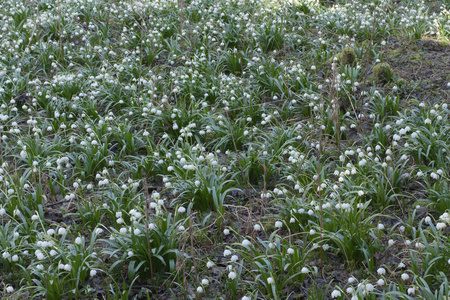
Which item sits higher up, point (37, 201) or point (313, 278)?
point (37, 201)

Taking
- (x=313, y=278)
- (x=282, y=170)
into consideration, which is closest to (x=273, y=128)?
(x=282, y=170)

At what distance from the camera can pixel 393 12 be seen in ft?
27.0

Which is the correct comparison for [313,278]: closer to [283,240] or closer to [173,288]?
[283,240]

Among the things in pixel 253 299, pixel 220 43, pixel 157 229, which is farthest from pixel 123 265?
pixel 220 43

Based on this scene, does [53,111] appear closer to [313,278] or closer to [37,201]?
[37,201]

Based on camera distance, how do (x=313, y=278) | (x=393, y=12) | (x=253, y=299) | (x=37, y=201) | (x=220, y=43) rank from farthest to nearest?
1. (x=393, y=12)
2. (x=220, y=43)
3. (x=37, y=201)
4. (x=313, y=278)
5. (x=253, y=299)

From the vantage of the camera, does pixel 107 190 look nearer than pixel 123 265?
No

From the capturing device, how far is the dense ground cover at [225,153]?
3430 mm

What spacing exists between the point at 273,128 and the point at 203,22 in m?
3.86

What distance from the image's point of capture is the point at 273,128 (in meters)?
5.27

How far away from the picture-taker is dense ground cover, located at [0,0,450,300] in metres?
3.43

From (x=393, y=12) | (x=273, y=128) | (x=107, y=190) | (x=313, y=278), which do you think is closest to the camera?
(x=313, y=278)

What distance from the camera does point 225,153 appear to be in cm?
523

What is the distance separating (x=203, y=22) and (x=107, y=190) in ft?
15.4
